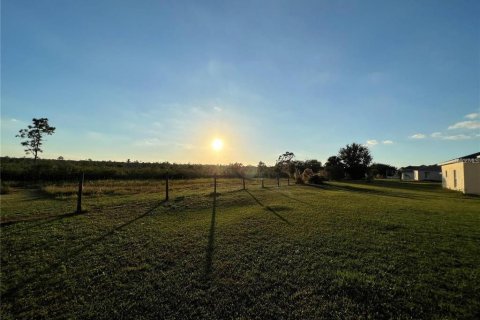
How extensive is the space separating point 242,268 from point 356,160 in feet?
186

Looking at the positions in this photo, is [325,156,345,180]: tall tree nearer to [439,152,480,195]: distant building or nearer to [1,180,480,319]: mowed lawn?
[439,152,480,195]: distant building

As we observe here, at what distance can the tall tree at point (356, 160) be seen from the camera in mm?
55062

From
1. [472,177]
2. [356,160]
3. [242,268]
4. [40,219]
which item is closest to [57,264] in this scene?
[242,268]

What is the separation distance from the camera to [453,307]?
3.92 meters

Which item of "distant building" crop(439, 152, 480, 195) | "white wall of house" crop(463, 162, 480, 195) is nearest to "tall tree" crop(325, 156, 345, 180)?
"distant building" crop(439, 152, 480, 195)

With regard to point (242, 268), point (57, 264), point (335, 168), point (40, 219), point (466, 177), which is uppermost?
point (335, 168)

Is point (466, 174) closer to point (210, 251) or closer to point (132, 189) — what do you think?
point (210, 251)

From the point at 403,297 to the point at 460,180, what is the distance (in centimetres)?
2614

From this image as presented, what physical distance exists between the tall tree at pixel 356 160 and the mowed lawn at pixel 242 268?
159 feet

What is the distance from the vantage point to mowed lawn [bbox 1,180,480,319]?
13.7 feet

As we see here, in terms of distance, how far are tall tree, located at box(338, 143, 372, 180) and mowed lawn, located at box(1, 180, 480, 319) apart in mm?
48364

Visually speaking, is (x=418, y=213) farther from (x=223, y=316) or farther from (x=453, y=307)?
(x=223, y=316)

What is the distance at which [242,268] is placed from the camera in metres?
5.61

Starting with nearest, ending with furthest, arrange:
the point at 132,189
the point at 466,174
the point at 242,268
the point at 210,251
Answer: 1. the point at 242,268
2. the point at 210,251
3. the point at 466,174
4. the point at 132,189
